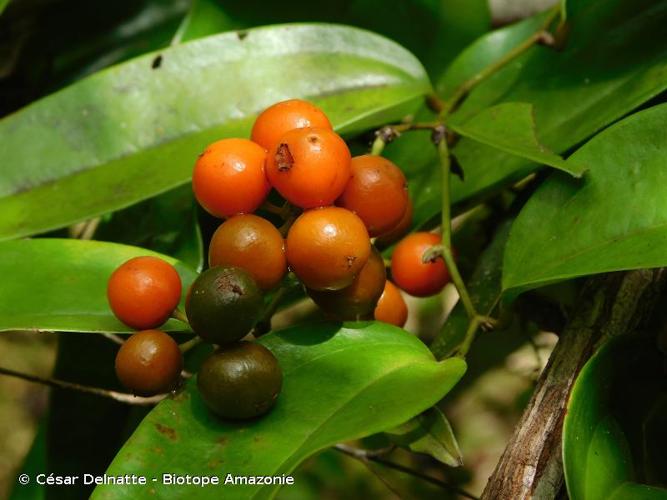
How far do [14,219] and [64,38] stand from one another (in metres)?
0.66

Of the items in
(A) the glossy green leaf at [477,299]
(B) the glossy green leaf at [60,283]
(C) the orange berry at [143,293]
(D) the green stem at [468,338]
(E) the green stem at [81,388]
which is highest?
(C) the orange berry at [143,293]

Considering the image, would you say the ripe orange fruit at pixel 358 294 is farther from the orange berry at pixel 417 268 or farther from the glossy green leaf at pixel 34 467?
the glossy green leaf at pixel 34 467

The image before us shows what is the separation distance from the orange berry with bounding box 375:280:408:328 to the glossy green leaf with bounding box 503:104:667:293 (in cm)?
12

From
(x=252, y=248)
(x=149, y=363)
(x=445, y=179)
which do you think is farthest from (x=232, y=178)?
(x=445, y=179)

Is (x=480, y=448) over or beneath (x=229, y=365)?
beneath

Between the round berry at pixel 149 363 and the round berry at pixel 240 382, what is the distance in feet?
0.14

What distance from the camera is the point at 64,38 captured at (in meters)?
1.50

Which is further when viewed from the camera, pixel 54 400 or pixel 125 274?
pixel 54 400

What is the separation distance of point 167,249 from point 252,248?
0.37m

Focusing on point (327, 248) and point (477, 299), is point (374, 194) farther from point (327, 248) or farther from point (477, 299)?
point (477, 299)

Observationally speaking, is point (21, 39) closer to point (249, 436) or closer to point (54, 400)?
point (54, 400)

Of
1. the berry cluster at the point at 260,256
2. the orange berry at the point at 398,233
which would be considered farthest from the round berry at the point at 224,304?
the orange berry at the point at 398,233

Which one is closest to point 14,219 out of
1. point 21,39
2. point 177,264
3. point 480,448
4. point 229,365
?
point 177,264

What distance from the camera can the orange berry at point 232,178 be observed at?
740 mm
